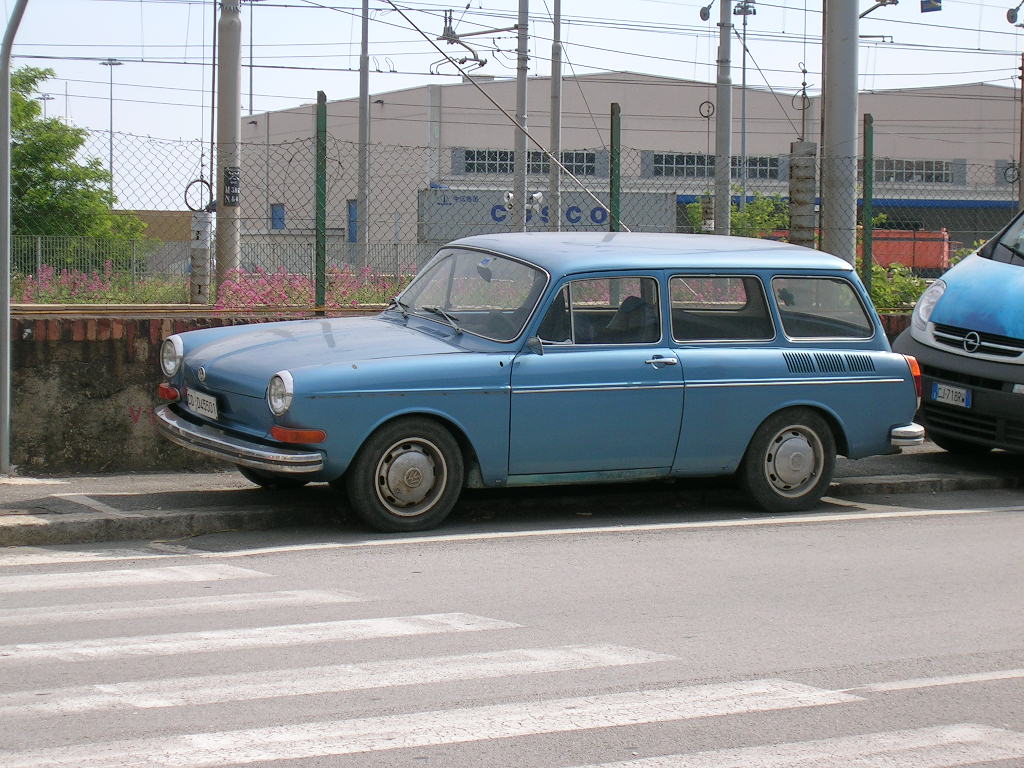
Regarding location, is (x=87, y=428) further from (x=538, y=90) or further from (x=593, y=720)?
(x=538, y=90)

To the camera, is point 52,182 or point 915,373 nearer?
point 915,373

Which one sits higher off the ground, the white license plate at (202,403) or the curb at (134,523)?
the white license plate at (202,403)

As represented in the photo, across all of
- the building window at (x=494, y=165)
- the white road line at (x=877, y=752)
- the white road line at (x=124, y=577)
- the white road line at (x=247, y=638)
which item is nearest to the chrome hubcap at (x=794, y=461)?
the white road line at (x=247, y=638)

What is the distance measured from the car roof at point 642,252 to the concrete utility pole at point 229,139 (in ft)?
12.3

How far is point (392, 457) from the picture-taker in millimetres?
7664

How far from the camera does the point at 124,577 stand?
6.71 meters

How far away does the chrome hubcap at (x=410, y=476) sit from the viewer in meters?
7.66

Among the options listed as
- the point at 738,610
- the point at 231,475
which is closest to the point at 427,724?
the point at 738,610

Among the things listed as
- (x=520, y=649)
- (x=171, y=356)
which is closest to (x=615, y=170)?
(x=171, y=356)

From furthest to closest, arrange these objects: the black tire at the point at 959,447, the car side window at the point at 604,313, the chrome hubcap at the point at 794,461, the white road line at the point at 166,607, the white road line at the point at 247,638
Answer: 1. the black tire at the point at 959,447
2. the chrome hubcap at the point at 794,461
3. the car side window at the point at 604,313
4. the white road line at the point at 166,607
5. the white road line at the point at 247,638

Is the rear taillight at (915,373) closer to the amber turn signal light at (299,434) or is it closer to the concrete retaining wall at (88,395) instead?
the amber turn signal light at (299,434)

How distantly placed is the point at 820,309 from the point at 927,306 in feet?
5.92

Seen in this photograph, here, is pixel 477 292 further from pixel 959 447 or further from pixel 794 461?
pixel 959 447

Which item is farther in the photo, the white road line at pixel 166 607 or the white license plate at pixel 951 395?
the white license plate at pixel 951 395
